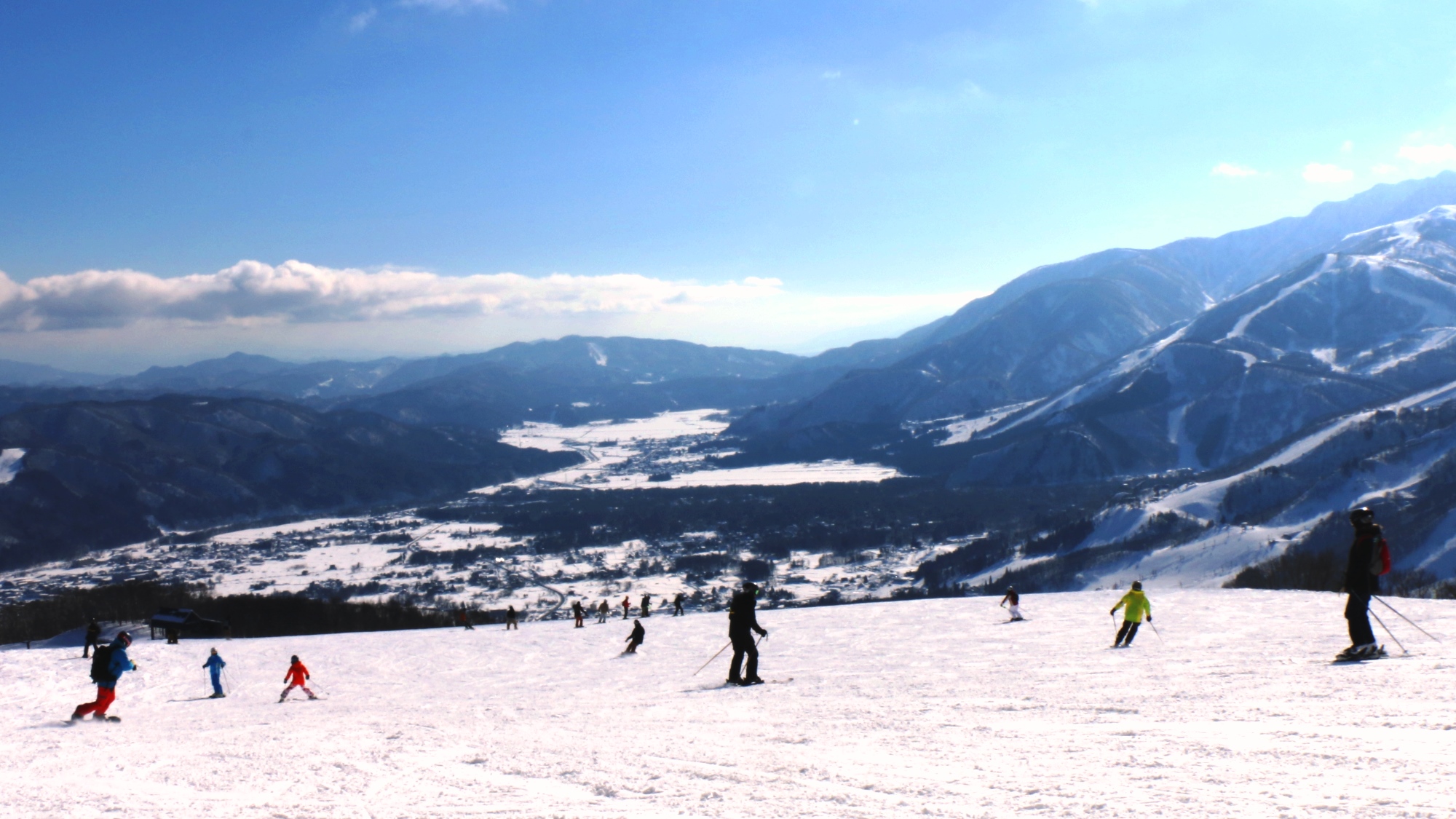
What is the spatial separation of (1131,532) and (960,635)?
116968 millimetres

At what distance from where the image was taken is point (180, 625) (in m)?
51.0

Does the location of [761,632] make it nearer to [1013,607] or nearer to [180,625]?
[1013,607]

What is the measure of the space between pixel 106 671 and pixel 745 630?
1537 cm

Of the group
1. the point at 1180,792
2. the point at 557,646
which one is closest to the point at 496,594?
the point at 557,646

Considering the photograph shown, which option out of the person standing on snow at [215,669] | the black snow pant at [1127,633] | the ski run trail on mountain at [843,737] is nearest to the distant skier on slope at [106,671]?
the ski run trail on mountain at [843,737]

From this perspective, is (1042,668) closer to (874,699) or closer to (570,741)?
(874,699)

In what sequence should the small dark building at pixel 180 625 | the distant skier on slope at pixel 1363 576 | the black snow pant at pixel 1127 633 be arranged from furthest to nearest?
the small dark building at pixel 180 625 → the black snow pant at pixel 1127 633 → the distant skier on slope at pixel 1363 576

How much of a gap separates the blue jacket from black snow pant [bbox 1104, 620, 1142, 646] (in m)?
25.3

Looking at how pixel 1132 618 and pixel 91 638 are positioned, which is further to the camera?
pixel 91 638

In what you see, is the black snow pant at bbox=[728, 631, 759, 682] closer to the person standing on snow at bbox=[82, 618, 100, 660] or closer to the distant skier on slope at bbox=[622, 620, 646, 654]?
the distant skier on slope at bbox=[622, 620, 646, 654]

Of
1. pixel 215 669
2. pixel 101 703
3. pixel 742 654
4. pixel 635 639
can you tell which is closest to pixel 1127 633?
pixel 742 654

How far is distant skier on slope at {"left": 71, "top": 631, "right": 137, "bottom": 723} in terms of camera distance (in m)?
21.0

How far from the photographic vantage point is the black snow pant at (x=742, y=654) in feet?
68.5

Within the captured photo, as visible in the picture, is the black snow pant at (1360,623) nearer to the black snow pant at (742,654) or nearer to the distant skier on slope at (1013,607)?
the black snow pant at (742,654)
